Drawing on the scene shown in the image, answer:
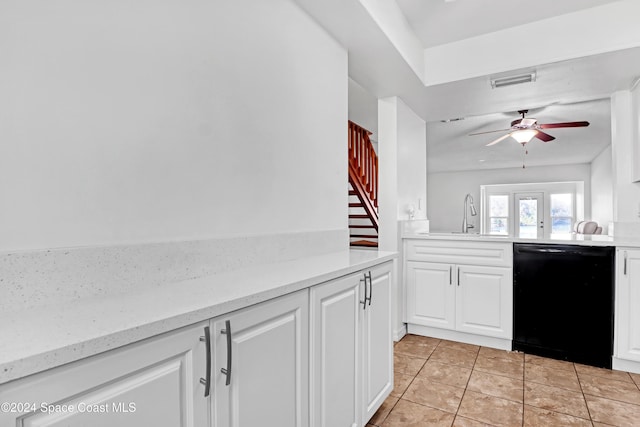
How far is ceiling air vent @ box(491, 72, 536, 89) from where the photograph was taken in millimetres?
2738

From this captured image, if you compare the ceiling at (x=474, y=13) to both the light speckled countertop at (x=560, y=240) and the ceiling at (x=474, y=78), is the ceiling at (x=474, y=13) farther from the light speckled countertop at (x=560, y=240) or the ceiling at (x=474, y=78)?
the light speckled countertop at (x=560, y=240)

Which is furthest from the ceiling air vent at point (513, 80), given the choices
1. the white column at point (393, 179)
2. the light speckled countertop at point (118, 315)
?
the light speckled countertop at point (118, 315)

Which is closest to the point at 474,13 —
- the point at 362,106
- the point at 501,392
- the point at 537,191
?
the point at 362,106

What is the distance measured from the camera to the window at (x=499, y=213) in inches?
352

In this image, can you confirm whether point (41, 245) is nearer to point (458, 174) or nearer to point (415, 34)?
point (415, 34)

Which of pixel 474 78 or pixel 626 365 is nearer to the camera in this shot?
pixel 626 365

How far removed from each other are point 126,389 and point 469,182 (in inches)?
377

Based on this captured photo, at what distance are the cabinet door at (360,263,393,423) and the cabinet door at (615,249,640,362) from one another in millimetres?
1801

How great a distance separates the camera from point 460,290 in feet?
10.1

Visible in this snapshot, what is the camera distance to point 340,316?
1.46 metres

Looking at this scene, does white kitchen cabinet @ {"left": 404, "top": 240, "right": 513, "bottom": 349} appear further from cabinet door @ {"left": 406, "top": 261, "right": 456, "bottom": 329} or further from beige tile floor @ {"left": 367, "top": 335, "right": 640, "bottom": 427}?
beige tile floor @ {"left": 367, "top": 335, "right": 640, "bottom": 427}

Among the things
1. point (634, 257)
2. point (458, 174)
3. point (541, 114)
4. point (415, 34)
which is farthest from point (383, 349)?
point (458, 174)

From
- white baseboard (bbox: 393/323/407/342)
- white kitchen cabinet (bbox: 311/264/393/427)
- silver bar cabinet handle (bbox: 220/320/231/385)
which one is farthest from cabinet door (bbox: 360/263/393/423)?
white baseboard (bbox: 393/323/407/342)

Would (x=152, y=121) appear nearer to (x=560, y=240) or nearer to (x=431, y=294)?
(x=431, y=294)
